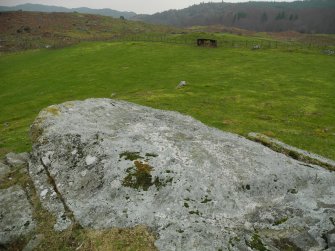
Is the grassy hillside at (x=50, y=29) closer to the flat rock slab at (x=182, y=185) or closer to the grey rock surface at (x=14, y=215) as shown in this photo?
the flat rock slab at (x=182, y=185)

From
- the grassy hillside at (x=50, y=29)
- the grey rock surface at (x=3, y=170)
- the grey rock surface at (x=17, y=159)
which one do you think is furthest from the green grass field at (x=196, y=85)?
the grassy hillside at (x=50, y=29)

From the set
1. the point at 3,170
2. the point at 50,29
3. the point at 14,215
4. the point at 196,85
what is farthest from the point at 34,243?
the point at 50,29

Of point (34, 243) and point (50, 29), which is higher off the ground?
point (34, 243)

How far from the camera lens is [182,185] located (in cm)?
1064

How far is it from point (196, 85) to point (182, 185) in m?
36.3

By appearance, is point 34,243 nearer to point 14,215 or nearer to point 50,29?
point 14,215

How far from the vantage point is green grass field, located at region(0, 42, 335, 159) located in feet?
97.8

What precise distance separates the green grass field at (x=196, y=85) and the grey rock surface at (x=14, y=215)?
13.0m

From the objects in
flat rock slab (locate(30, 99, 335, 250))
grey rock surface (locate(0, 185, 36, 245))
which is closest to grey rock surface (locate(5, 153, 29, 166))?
flat rock slab (locate(30, 99, 335, 250))

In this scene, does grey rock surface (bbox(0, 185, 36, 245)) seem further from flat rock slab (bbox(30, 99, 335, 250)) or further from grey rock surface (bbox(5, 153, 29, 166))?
grey rock surface (bbox(5, 153, 29, 166))

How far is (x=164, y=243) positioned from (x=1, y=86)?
5965 centimetres

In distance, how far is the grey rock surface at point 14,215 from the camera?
9.96 m

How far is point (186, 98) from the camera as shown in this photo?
3869cm

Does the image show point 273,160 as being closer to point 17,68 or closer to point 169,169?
point 169,169
